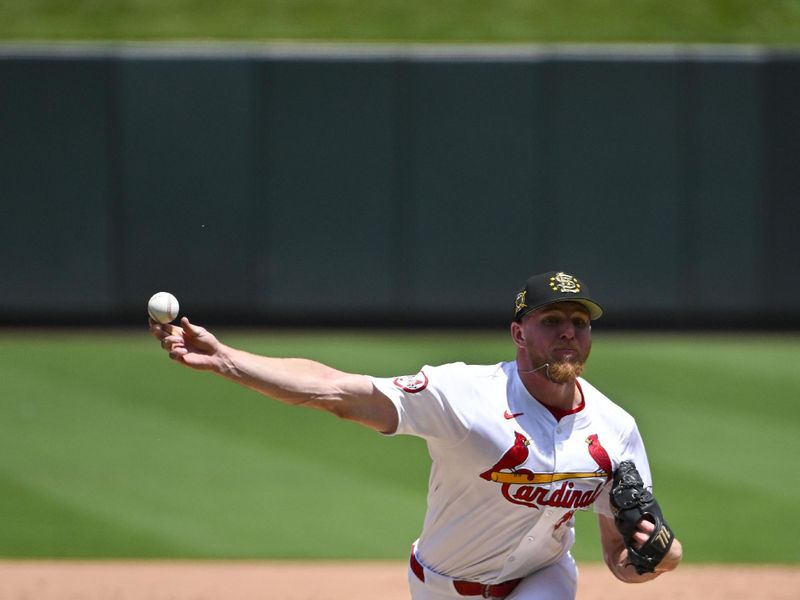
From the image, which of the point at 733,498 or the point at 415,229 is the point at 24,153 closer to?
the point at 415,229

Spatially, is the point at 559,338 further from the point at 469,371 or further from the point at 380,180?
the point at 380,180

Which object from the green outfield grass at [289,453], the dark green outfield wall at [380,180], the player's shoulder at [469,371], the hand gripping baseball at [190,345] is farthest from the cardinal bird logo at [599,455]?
the dark green outfield wall at [380,180]

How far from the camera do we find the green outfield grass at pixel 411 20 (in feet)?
42.5

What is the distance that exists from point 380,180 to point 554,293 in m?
8.04

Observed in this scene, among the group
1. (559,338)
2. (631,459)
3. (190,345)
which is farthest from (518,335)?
(190,345)

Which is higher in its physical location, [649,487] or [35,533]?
[649,487]

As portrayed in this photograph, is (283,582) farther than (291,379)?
Yes

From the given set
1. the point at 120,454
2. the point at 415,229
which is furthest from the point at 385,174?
the point at 120,454

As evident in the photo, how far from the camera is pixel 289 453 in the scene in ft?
29.5

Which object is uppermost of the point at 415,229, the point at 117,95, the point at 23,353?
the point at 117,95

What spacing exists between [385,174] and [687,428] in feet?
13.4

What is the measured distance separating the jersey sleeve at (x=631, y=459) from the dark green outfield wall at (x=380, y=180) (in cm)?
760

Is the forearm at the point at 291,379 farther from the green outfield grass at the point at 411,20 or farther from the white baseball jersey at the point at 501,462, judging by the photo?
the green outfield grass at the point at 411,20

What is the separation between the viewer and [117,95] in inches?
469
